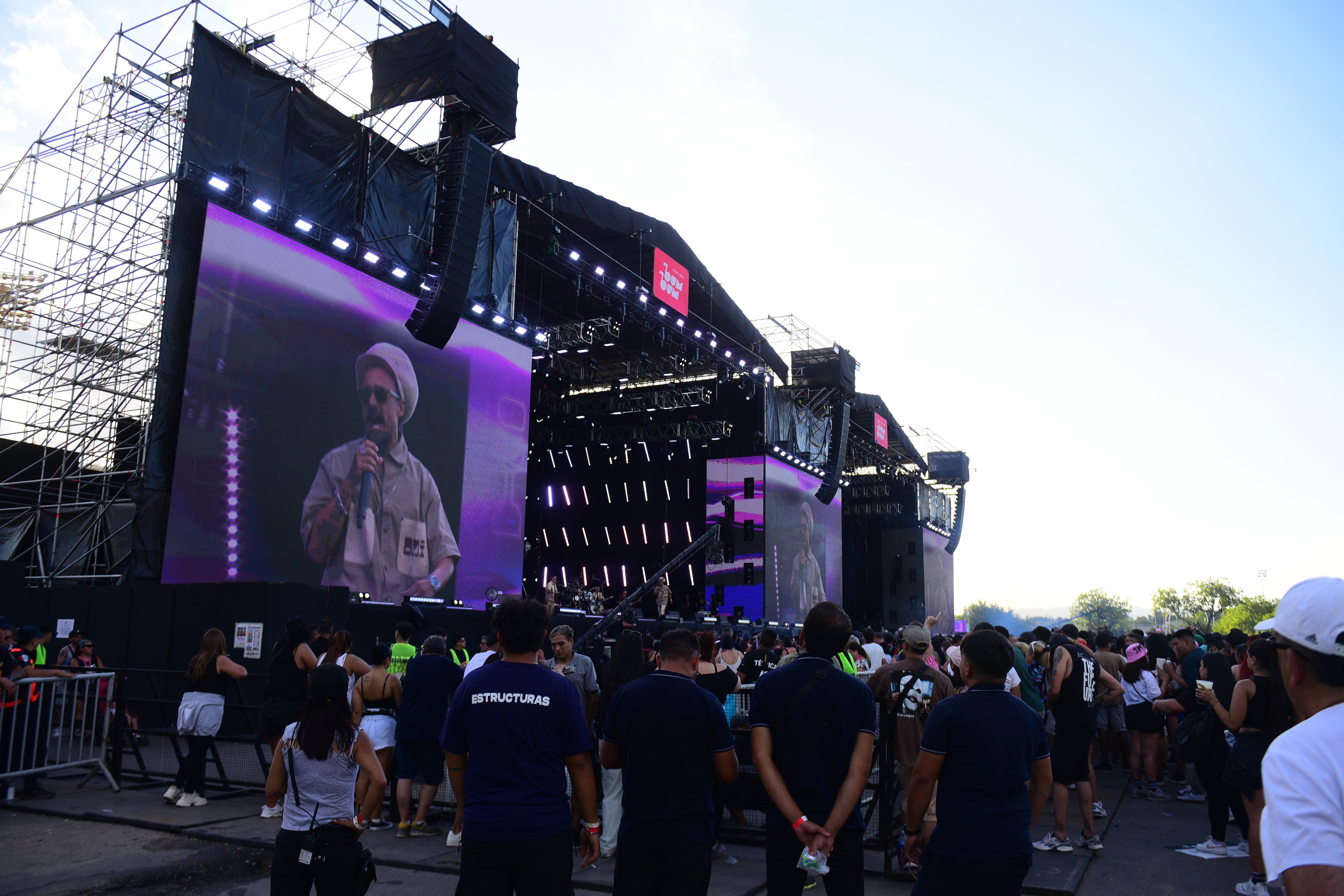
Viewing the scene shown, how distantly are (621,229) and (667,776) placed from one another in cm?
1873

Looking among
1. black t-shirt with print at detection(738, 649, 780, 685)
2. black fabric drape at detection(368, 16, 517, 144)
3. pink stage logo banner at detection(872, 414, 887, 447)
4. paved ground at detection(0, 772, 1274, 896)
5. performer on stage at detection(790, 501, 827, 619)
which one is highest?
black fabric drape at detection(368, 16, 517, 144)

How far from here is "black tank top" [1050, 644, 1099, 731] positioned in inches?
257

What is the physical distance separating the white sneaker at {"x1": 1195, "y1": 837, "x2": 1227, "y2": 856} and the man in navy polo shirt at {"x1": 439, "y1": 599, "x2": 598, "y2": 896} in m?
5.35

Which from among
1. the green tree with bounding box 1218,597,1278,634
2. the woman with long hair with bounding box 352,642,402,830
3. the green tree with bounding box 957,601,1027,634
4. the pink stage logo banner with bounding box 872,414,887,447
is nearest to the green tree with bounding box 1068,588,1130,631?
the green tree with bounding box 957,601,1027,634

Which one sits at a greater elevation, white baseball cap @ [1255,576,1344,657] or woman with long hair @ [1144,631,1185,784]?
white baseball cap @ [1255,576,1344,657]

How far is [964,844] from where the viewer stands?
119 inches

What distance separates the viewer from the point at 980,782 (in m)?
3.06

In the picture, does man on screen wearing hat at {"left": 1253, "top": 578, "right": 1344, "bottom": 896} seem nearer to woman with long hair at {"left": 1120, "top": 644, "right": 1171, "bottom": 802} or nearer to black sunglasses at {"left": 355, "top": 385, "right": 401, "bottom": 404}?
woman with long hair at {"left": 1120, "top": 644, "right": 1171, "bottom": 802}

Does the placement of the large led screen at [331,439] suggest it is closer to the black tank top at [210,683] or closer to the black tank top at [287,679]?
the black tank top at [210,683]

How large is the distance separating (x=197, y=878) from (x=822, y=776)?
451 centimetres

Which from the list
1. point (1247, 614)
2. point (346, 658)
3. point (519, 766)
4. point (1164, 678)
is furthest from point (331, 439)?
point (1247, 614)

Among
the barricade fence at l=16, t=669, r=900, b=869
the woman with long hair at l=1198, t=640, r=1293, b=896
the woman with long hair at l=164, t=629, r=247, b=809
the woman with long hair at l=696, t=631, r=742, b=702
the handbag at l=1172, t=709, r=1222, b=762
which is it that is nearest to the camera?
the woman with long hair at l=1198, t=640, r=1293, b=896

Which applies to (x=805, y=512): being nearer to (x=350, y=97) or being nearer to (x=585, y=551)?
(x=585, y=551)

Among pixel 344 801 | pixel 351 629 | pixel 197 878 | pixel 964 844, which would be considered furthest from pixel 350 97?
pixel 964 844
